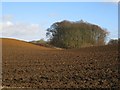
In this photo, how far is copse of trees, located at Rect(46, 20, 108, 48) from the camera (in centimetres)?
4600

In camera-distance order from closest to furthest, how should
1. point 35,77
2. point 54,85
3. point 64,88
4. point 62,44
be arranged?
point 64,88 → point 54,85 → point 35,77 → point 62,44

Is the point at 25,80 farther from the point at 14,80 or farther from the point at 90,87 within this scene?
the point at 90,87

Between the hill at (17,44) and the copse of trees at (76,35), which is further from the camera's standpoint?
the copse of trees at (76,35)

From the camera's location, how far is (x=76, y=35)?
46.1m

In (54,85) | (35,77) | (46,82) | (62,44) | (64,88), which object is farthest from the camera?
(62,44)

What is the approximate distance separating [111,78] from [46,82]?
89.2 inches

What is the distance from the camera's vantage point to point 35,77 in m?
12.3

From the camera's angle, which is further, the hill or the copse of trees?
the copse of trees

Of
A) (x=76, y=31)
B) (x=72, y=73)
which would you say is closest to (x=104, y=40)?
(x=76, y=31)

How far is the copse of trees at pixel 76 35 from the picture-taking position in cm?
4600

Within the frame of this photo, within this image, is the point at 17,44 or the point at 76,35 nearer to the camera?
the point at 17,44

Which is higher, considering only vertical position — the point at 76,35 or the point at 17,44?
the point at 76,35

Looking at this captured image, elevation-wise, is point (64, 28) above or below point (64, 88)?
above

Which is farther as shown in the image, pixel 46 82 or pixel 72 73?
pixel 72 73
